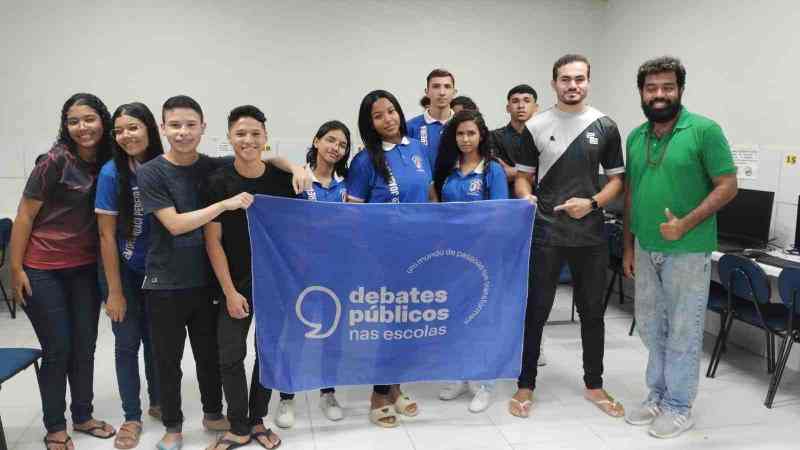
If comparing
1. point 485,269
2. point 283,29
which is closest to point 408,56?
point 283,29

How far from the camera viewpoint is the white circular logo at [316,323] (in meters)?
2.63

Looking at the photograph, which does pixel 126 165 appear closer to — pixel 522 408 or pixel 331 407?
pixel 331 407


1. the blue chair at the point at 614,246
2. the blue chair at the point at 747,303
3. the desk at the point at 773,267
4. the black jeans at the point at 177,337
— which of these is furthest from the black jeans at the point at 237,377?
the blue chair at the point at 614,246

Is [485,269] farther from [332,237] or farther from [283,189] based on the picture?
[283,189]

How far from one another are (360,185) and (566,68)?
1.11m

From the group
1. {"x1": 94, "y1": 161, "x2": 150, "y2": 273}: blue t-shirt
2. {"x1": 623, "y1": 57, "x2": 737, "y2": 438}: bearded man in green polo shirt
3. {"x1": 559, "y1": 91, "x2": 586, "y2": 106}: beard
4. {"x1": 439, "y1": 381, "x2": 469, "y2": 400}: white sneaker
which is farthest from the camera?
{"x1": 439, "y1": 381, "x2": 469, "y2": 400}: white sneaker

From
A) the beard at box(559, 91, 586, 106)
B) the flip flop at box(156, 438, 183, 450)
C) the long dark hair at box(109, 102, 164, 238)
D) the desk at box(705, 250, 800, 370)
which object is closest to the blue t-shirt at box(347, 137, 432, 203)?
the beard at box(559, 91, 586, 106)

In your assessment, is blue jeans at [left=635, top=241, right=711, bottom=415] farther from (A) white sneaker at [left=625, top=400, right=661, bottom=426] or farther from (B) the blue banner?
(B) the blue banner

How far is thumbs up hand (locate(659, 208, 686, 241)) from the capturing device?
8.85 ft

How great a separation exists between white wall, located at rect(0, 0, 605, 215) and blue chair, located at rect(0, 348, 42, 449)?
3.45 m

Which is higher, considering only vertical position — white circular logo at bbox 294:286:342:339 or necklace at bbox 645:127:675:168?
necklace at bbox 645:127:675:168

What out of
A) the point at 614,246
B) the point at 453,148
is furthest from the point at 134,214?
the point at 614,246

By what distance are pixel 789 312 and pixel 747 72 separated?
1.91 m

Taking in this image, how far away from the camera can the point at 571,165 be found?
2941mm
